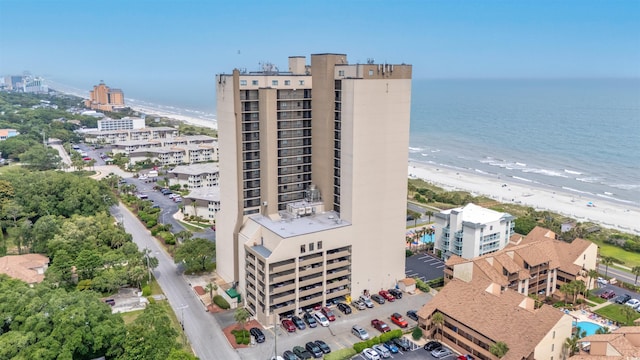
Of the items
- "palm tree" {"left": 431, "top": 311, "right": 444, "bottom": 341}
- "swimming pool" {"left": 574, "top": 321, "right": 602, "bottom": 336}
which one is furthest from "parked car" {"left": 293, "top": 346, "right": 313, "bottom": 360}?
"swimming pool" {"left": 574, "top": 321, "right": 602, "bottom": 336}

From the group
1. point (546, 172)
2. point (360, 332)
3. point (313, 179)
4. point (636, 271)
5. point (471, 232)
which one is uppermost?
point (313, 179)

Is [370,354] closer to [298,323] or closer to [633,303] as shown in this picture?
[298,323]

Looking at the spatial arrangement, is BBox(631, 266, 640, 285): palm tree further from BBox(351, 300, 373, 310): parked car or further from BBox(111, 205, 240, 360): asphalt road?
BBox(111, 205, 240, 360): asphalt road

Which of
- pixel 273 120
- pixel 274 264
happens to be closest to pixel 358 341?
pixel 274 264

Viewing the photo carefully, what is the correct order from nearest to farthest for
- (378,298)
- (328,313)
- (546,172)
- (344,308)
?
1. (328,313)
2. (344,308)
3. (378,298)
4. (546,172)

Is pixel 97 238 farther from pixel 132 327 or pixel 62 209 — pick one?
pixel 132 327

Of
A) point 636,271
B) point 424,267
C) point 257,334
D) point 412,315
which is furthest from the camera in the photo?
point 424,267

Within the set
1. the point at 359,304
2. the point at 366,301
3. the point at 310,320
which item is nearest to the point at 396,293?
the point at 366,301
